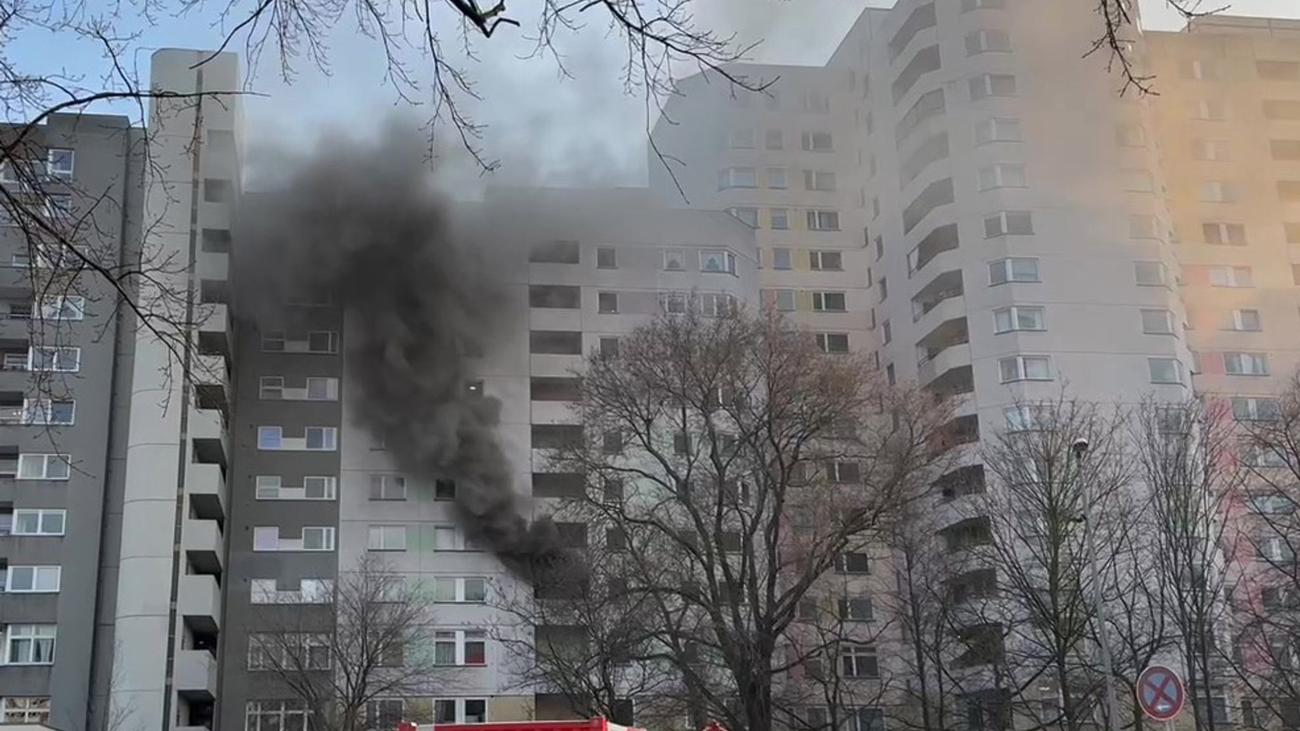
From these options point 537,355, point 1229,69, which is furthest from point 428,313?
point 1229,69

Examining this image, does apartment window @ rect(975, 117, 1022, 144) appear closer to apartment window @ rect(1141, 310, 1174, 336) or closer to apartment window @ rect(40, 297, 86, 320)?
apartment window @ rect(1141, 310, 1174, 336)

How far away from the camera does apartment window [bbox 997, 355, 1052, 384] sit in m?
55.9

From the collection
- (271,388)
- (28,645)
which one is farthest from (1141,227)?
(28,645)

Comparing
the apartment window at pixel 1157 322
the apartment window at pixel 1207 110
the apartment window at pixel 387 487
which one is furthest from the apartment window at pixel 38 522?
the apartment window at pixel 1207 110

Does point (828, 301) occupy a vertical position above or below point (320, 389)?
above

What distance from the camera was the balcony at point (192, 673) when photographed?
49.3 meters

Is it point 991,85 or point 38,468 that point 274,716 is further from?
point 991,85

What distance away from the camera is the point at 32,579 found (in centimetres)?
5006

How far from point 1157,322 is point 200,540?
40.0m

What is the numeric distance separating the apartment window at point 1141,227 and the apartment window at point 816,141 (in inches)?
822

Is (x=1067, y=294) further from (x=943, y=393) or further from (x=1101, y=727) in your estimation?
(x=1101, y=727)

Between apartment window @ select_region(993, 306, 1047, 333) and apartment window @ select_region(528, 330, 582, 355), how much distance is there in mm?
18380

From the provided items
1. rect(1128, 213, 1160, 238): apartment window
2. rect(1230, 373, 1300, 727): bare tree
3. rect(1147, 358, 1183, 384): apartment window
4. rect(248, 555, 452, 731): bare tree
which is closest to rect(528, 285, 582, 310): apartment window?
rect(248, 555, 452, 731): bare tree

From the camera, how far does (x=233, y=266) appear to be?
5525 centimetres
